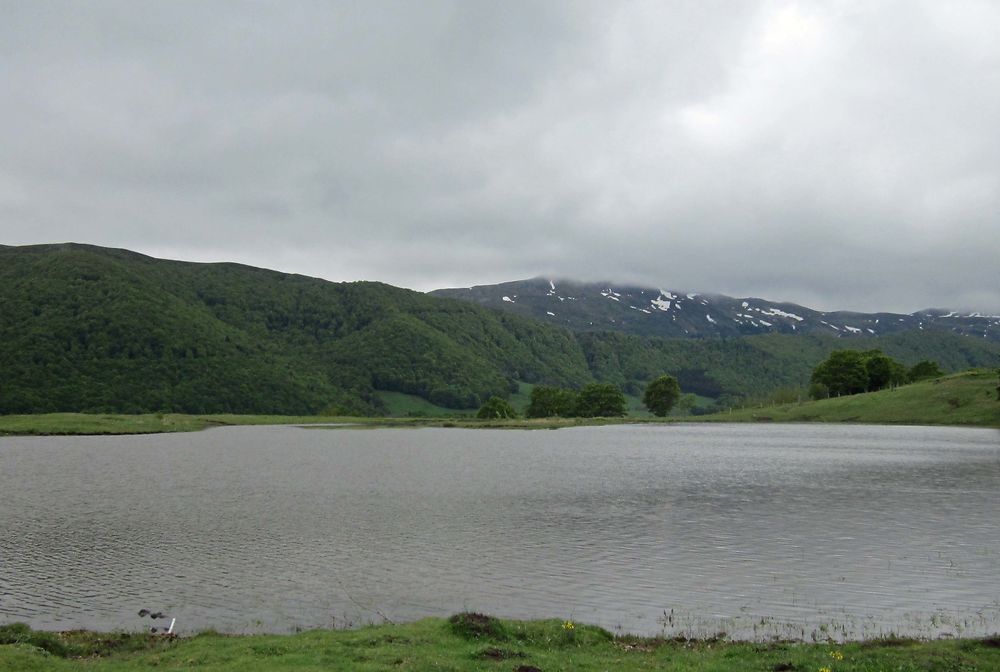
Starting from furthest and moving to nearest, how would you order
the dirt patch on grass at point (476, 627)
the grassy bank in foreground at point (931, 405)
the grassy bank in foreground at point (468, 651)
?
the grassy bank in foreground at point (931, 405) → the dirt patch on grass at point (476, 627) → the grassy bank in foreground at point (468, 651)

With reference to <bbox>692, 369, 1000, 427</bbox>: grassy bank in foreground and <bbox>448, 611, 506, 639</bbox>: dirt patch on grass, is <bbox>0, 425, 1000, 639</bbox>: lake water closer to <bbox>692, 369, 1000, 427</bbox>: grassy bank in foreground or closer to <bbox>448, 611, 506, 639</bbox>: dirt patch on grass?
<bbox>448, 611, 506, 639</bbox>: dirt patch on grass

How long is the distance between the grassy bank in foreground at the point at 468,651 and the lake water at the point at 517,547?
117 inches

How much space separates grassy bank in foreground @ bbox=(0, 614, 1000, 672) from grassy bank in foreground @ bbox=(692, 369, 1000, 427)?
161m

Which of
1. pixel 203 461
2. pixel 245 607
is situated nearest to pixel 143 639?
pixel 245 607

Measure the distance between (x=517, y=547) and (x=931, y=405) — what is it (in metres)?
166

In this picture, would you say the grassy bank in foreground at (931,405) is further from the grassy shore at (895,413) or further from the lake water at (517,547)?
the lake water at (517,547)

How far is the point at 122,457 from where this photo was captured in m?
97.1

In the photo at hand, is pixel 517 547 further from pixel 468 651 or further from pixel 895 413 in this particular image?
pixel 895 413

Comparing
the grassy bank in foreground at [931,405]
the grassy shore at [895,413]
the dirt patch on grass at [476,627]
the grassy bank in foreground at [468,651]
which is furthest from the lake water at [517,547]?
the grassy bank in foreground at [931,405]

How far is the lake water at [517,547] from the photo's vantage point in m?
27.3

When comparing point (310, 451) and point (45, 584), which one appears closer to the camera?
point (45, 584)

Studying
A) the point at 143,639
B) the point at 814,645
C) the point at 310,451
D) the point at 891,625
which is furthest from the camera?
the point at 310,451

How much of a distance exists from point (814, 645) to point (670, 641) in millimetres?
4056

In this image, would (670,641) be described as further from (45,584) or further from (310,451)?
(310,451)
